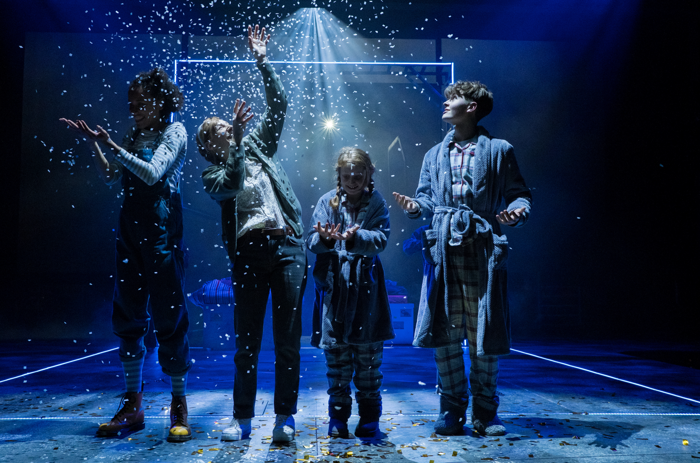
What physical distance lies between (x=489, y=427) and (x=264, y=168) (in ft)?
4.41

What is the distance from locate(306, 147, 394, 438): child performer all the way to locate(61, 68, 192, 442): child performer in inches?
21.1

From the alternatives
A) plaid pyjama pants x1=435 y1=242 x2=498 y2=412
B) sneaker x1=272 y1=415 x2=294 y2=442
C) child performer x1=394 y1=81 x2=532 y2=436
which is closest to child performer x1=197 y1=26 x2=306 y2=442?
sneaker x1=272 y1=415 x2=294 y2=442

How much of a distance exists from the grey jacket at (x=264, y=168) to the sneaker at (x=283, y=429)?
0.63 m

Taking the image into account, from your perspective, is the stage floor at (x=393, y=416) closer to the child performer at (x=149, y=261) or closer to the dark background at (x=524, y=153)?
the child performer at (x=149, y=261)

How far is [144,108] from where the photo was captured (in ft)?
6.99

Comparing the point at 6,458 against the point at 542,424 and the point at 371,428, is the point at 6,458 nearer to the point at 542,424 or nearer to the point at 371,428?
the point at 371,428

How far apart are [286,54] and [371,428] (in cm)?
618

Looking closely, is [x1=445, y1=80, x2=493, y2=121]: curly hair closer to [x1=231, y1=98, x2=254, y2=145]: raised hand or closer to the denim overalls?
[x1=231, y1=98, x2=254, y2=145]: raised hand

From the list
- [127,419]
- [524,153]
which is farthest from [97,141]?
[524,153]

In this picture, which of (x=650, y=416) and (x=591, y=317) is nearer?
(x=650, y=416)

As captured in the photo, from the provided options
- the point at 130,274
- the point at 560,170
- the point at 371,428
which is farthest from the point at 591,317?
the point at 130,274

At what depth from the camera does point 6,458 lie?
1744 mm

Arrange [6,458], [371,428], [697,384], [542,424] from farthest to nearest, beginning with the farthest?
[697,384] < [542,424] < [371,428] < [6,458]

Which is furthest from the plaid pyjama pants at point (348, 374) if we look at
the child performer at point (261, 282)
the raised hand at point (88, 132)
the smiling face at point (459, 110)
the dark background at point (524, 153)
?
the dark background at point (524, 153)
